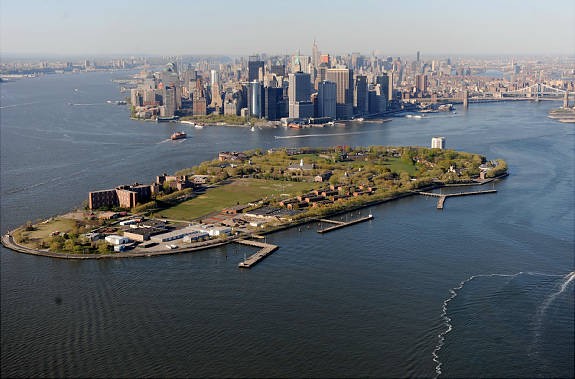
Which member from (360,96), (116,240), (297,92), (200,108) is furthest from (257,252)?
(360,96)

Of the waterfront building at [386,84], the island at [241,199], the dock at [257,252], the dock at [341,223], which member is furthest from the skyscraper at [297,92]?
the dock at [257,252]

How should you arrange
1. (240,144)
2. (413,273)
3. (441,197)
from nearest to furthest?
(413,273)
(441,197)
(240,144)

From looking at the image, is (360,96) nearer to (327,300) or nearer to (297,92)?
(297,92)

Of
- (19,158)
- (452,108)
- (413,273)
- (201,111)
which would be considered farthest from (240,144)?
(452,108)

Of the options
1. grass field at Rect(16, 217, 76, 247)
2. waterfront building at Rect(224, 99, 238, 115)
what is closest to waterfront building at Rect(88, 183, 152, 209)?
grass field at Rect(16, 217, 76, 247)

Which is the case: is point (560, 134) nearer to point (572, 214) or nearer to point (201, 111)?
point (572, 214)

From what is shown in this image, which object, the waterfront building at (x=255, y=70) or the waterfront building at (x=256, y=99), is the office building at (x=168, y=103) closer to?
the waterfront building at (x=256, y=99)

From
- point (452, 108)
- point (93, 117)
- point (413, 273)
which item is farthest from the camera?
point (452, 108)

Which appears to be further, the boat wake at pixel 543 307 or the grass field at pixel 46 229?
the grass field at pixel 46 229
